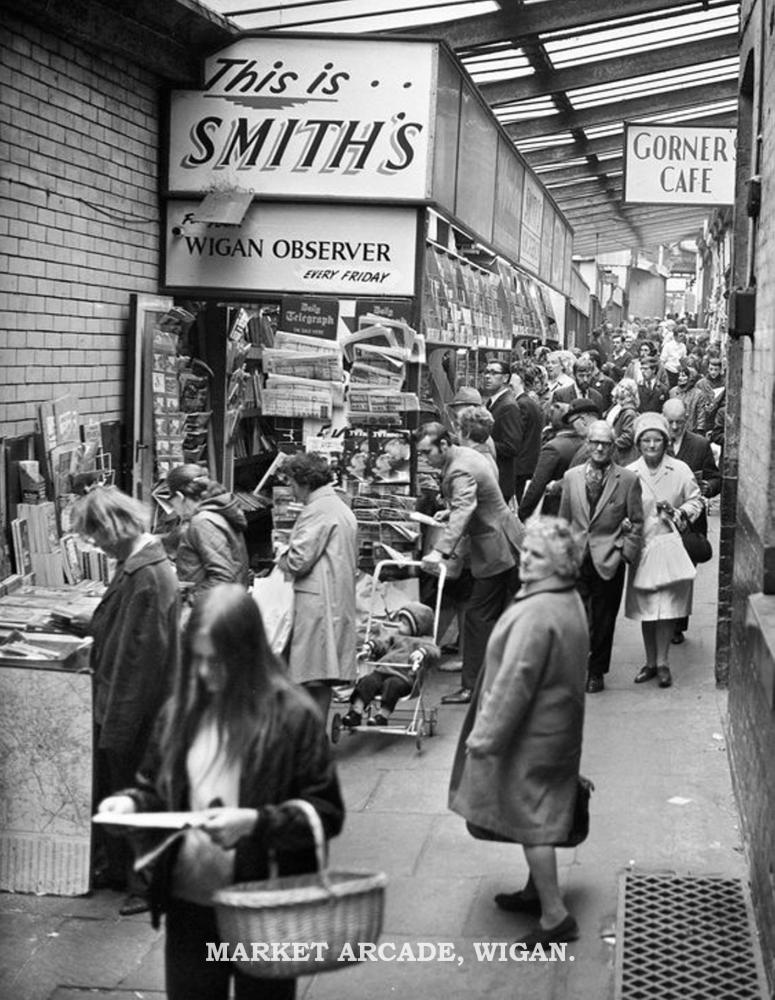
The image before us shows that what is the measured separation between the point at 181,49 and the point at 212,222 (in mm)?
1142

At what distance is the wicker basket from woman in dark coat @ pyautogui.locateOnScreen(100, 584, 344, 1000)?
12cm

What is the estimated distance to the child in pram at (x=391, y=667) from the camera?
832cm

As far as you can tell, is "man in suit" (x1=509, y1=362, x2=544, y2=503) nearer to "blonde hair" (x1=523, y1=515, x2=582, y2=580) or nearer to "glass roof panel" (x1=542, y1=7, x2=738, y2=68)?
"glass roof panel" (x1=542, y1=7, x2=738, y2=68)

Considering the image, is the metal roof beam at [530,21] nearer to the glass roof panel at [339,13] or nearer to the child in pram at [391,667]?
the glass roof panel at [339,13]

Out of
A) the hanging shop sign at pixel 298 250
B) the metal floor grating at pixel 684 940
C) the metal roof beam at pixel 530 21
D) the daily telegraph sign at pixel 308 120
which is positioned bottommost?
the metal floor grating at pixel 684 940

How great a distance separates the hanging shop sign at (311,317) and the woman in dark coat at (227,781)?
648cm

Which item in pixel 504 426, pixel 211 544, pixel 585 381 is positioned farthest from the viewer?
pixel 585 381

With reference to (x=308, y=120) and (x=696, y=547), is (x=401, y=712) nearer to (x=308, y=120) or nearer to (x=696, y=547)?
(x=696, y=547)

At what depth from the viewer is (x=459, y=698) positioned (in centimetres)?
950

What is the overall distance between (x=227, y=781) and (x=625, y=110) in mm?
18113

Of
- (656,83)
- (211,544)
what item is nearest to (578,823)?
(211,544)

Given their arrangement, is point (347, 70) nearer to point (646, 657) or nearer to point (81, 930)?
point (646, 657)

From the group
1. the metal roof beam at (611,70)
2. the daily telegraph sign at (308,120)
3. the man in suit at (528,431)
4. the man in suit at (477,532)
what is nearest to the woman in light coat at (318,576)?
the man in suit at (477,532)

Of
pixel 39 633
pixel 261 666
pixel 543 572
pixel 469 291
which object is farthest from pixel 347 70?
pixel 261 666
